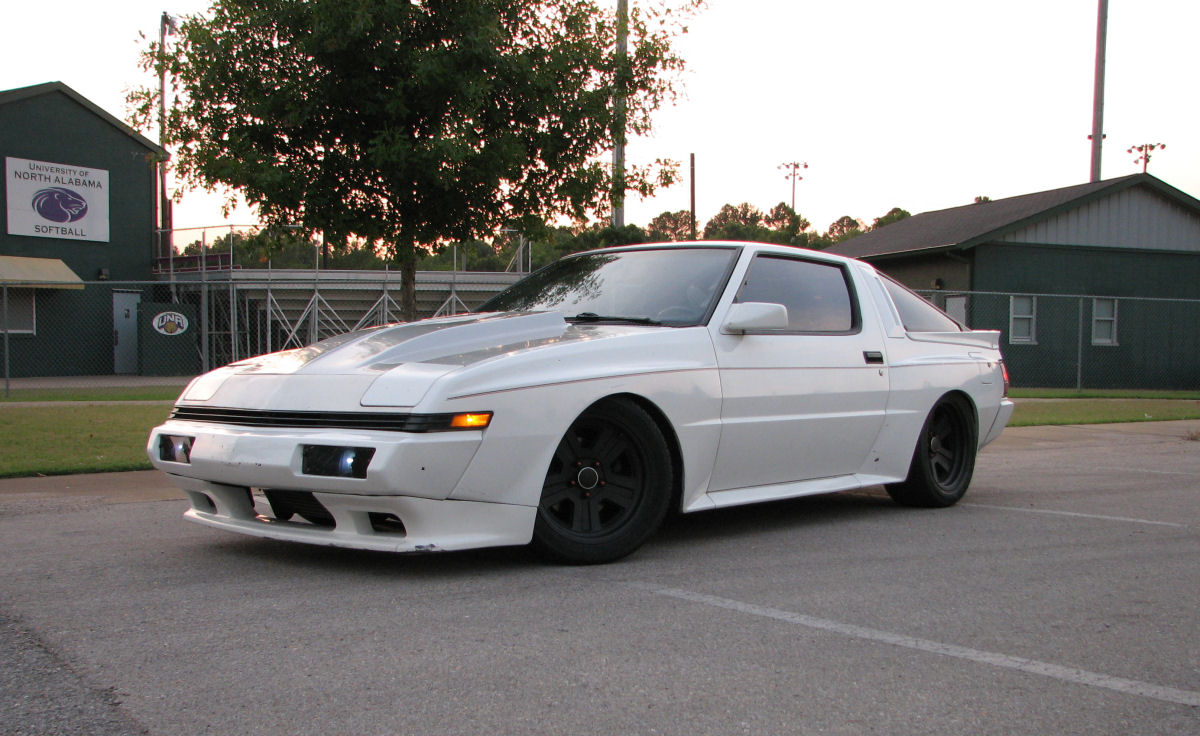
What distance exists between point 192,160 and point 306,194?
1.14m

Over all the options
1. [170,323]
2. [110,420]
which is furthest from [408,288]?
[170,323]

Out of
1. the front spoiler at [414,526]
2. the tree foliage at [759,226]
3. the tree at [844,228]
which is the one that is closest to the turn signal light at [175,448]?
the front spoiler at [414,526]

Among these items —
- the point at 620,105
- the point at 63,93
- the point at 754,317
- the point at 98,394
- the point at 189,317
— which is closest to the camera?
the point at 754,317

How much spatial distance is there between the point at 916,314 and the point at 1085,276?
70.6 feet

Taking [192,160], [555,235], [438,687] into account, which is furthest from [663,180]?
[438,687]

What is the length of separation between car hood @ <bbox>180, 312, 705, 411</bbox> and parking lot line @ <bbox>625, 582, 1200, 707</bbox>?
1.05m

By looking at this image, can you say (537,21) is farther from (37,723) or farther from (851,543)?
(37,723)

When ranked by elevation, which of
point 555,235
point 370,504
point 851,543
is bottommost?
point 851,543

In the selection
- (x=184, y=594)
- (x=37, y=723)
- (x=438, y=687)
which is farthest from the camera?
(x=184, y=594)

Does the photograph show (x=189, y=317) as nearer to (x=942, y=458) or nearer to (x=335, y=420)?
(x=942, y=458)

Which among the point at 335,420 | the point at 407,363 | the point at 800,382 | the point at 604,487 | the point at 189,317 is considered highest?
the point at 189,317

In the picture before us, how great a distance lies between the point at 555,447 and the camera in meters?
4.18

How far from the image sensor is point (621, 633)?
3426 mm

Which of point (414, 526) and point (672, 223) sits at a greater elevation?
point (672, 223)
